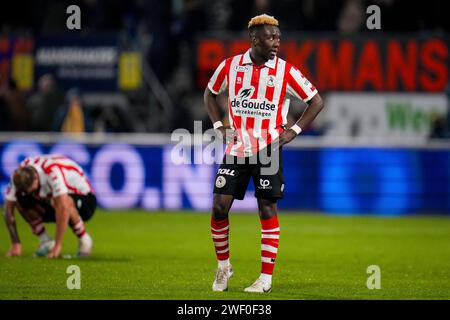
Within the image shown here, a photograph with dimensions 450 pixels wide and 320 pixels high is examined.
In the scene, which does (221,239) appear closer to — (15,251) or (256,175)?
(256,175)

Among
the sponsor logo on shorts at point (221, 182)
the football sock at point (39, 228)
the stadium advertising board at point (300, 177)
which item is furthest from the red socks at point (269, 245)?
the stadium advertising board at point (300, 177)

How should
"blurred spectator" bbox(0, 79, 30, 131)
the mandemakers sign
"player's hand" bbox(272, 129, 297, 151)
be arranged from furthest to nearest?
the mandemakers sign
"blurred spectator" bbox(0, 79, 30, 131)
"player's hand" bbox(272, 129, 297, 151)

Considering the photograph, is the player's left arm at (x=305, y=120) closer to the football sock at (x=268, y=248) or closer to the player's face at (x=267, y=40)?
the player's face at (x=267, y=40)

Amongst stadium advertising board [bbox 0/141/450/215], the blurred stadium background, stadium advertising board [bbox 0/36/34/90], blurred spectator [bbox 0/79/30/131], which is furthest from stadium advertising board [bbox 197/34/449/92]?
blurred spectator [bbox 0/79/30/131]

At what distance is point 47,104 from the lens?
73.2 feet

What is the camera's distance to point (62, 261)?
12.8 m

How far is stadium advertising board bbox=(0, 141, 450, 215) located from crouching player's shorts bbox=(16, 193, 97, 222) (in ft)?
21.8

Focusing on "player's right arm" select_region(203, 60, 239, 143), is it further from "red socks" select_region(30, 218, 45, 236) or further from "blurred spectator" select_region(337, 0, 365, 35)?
"blurred spectator" select_region(337, 0, 365, 35)

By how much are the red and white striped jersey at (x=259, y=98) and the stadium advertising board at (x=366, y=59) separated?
39.9 feet

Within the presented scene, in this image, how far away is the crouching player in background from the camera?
12969 millimetres

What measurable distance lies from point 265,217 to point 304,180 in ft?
34.9

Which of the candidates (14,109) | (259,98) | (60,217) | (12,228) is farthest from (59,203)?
(14,109)
